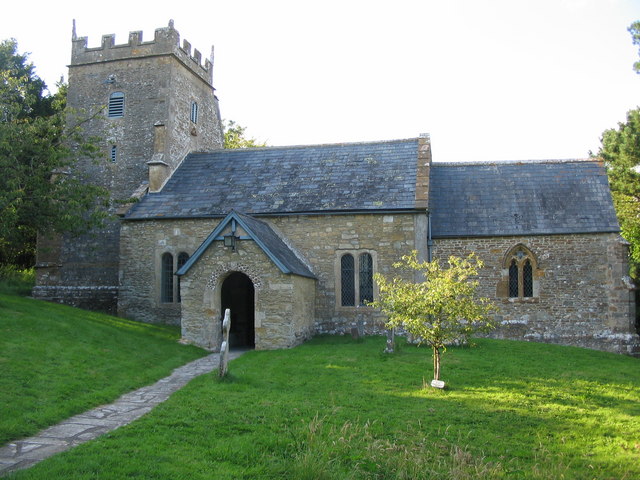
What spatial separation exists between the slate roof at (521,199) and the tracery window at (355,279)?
2985 mm

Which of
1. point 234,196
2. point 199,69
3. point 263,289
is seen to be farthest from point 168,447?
point 199,69

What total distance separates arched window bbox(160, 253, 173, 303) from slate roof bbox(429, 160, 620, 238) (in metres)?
11.0

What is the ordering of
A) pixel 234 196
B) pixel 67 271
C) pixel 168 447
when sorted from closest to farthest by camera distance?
pixel 168 447 → pixel 234 196 → pixel 67 271

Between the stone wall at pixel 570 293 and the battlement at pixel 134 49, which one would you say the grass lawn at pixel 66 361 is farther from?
the battlement at pixel 134 49

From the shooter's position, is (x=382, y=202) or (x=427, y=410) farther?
(x=382, y=202)

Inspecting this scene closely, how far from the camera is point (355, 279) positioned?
72.0 feet

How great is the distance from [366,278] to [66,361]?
1161 centimetres

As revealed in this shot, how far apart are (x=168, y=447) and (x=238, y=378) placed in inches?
200

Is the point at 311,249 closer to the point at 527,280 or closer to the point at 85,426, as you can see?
the point at 527,280

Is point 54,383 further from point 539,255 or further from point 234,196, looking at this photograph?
point 539,255

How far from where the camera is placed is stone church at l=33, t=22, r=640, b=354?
778 inches

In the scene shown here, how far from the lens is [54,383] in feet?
38.2

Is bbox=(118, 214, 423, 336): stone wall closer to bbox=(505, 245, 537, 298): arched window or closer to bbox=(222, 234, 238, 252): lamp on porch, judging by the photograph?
bbox=(222, 234, 238, 252): lamp on porch

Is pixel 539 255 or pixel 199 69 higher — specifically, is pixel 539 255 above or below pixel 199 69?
below
